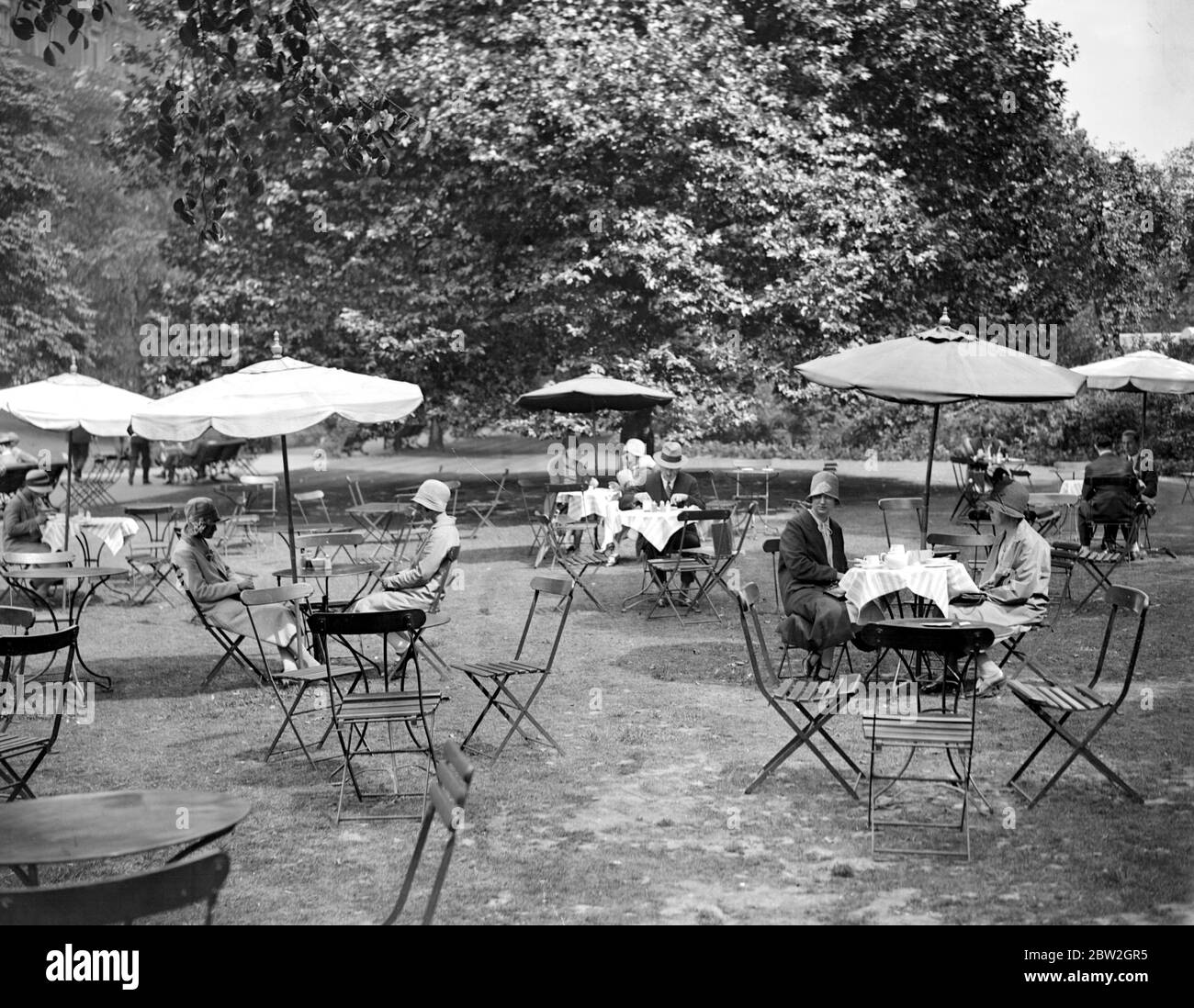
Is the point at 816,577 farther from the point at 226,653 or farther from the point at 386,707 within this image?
the point at 226,653

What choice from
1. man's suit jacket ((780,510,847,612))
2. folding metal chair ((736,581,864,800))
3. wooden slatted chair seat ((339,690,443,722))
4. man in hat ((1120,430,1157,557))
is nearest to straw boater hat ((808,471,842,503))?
man's suit jacket ((780,510,847,612))

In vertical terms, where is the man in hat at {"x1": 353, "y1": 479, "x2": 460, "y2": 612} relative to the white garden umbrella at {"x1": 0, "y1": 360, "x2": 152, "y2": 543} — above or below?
below

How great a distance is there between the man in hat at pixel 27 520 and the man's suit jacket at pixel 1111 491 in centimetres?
976

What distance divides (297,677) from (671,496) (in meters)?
6.25

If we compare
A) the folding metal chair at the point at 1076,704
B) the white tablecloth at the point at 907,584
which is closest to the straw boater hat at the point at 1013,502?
the white tablecloth at the point at 907,584

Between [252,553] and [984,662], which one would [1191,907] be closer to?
[984,662]

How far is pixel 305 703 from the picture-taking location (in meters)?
8.23

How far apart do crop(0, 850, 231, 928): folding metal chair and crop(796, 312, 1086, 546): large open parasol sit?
6366 mm

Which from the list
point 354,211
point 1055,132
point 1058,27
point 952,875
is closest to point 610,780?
point 952,875

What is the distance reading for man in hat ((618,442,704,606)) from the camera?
12039mm

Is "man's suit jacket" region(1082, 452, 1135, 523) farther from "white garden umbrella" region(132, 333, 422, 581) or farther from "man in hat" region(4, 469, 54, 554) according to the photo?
"man in hat" region(4, 469, 54, 554)

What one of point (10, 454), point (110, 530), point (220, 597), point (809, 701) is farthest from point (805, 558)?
point (10, 454)

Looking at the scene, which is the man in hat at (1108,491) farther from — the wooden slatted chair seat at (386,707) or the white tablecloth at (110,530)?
the white tablecloth at (110,530)

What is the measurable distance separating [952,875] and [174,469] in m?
20.9
